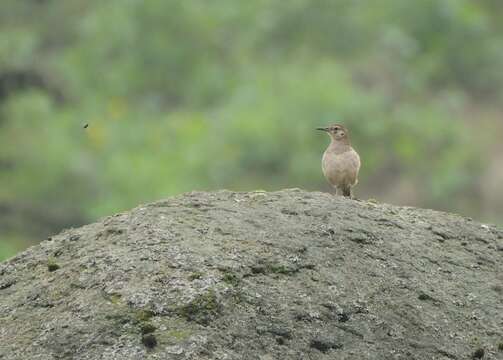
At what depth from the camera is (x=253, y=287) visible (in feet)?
24.1

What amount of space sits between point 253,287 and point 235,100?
121 ft

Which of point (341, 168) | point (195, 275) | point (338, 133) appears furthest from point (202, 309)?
point (338, 133)

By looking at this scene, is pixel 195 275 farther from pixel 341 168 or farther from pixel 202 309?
pixel 341 168

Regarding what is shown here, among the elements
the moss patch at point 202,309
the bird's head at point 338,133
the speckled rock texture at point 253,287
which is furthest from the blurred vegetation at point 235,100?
the moss patch at point 202,309

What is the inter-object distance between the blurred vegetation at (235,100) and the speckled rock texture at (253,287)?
19.4 meters

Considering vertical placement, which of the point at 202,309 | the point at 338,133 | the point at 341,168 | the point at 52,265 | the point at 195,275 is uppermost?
the point at 338,133

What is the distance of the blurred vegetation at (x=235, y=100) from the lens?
112 ft

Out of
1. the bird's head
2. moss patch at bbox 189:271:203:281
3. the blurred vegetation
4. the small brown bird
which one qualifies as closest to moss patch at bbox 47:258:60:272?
moss patch at bbox 189:271:203:281

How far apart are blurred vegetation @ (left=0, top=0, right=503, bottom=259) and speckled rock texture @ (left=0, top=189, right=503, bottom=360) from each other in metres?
19.4

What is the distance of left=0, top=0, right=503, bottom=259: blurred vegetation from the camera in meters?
34.2

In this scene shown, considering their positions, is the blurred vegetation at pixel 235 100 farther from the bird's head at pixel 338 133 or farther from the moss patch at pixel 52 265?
the moss patch at pixel 52 265

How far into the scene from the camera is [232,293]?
725cm

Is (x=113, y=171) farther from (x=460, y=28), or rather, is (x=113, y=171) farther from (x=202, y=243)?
(x=202, y=243)

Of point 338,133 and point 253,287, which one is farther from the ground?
point 338,133
